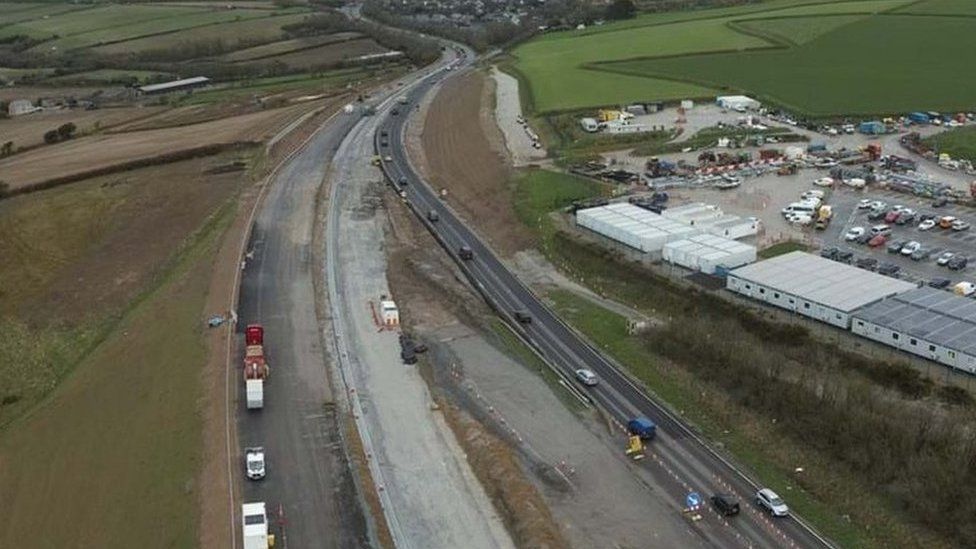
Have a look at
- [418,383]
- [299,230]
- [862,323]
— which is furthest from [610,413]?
[299,230]

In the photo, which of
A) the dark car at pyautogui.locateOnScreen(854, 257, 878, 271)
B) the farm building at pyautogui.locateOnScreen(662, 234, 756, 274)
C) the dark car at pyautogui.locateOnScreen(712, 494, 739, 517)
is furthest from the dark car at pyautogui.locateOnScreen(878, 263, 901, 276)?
the dark car at pyautogui.locateOnScreen(712, 494, 739, 517)

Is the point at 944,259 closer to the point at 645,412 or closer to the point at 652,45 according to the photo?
the point at 645,412

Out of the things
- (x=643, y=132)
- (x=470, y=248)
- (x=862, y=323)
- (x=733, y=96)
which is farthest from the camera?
(x=733, y=96)

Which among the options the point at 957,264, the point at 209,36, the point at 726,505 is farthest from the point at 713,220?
the point at 209,36

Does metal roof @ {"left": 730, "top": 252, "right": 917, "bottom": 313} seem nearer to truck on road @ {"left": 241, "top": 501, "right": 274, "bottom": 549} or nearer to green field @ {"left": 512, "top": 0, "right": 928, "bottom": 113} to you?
truck on road @ {"left": 241, "top": 501, "right": 274, "bottom": 549}

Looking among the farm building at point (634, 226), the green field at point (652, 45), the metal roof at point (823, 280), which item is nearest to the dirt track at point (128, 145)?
the green field at point (652, 45)

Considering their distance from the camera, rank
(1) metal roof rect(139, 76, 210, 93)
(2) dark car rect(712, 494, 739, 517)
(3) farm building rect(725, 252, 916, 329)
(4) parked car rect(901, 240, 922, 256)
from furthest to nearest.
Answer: (1) metal roof rect(139, 76, 210, 93), (4) parked car rect(901, 240, 922, 256), (3) farm building rect(725, 252, 916, 329), (2) dark car rect(712, 494, 739, 517)

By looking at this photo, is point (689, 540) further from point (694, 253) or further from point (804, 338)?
point (694, 253)

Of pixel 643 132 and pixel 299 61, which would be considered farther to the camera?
pixel 299 61
